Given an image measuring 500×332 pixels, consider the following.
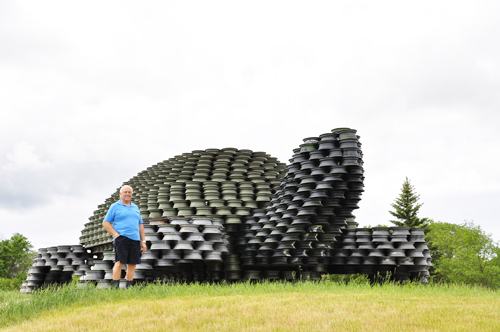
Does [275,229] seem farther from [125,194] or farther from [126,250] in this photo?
[125,194]

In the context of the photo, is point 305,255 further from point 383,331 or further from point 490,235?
point 490,235

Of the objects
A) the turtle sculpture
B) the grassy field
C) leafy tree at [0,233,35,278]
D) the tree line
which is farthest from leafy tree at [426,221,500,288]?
leafy tree at [0,233,35,278]

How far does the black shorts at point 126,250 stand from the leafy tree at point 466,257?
43.1 metres

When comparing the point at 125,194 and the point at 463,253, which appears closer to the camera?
the point at 125,194

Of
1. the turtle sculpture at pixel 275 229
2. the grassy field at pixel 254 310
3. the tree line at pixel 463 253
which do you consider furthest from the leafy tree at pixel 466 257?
the grassy field at pixel 254 310

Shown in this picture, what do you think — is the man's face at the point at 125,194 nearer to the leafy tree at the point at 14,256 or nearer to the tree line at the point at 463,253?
the tree line at the point at 463,253

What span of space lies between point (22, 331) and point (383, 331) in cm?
604

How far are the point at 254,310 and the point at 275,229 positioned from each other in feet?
25.6

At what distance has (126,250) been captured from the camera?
10938 millimetres

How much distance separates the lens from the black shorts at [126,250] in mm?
10883

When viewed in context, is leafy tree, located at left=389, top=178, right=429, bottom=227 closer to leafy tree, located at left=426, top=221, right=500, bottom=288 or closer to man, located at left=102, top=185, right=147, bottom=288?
leafy tree, located at left=426, top=221, right=500, bottom=288

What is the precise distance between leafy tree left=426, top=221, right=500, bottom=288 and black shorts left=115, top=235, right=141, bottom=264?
4306 centimetres

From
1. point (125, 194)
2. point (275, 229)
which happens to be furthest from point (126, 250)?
point (275, 229)

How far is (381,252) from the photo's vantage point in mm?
15836
